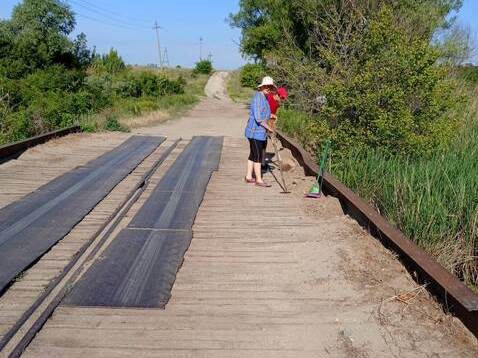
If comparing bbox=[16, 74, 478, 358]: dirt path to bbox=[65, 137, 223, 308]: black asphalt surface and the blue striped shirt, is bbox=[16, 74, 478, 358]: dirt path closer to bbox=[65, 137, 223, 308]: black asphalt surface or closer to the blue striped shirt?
bbox=[65, 137, 223, 308]: black asphalt surface

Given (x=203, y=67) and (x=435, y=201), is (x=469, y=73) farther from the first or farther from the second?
(x=203, y=67)

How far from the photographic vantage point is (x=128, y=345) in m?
3.55

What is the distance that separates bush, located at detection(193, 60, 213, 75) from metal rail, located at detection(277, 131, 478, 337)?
280 feet

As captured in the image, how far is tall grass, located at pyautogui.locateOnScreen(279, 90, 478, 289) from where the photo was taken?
5371 mm

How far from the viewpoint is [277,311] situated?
4.14 meters

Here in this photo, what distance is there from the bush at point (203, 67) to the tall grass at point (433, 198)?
275 feet

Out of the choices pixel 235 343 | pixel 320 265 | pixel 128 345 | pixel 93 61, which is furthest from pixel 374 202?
pixel 93 61

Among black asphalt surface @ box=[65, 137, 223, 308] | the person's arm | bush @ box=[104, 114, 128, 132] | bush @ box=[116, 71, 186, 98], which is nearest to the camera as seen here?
black asphalt surface @ box=[65, 137, 223, 308]

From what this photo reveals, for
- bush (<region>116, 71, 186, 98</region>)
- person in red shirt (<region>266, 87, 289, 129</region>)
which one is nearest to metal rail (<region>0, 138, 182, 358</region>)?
person in red shirt (<region>266, 87, 289, 129</region>)

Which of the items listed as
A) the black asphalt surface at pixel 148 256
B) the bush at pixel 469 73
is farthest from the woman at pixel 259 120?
the bush at pixel 469 73

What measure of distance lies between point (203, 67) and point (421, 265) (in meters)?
90.0

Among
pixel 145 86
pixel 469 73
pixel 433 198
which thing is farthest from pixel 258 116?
pixel 145 86

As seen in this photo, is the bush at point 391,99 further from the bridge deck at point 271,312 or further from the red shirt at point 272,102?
the bridge deck at point 271,312

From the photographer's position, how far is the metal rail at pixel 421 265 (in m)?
3.75
